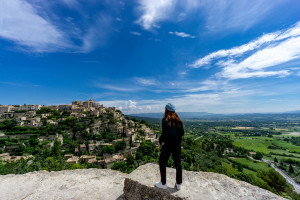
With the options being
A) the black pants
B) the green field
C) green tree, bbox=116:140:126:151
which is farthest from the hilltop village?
the green field

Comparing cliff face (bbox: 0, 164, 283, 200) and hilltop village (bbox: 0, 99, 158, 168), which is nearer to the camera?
cliff face (bbox: 0, 164, 283, 200)

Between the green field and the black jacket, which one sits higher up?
the black jacket

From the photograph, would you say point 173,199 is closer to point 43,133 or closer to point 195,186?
point 195,186

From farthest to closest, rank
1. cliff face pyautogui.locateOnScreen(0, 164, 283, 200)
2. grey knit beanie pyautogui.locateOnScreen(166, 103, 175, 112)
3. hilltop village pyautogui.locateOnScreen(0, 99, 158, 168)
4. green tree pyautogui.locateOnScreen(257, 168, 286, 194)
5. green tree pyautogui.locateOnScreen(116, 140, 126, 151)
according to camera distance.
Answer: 1. green tree pyautogui.locateOnScreen(116, 140, 126, 151)
2. hilltop village pyautogui.locateOnScreen(0, 99, 158, 168)
3. green tree pyautogui.locateOnScreen(257, 168, 286, 194)
4. grey knit beanie pyautogui.locateOnScreen(166, 103, 175, 112)
5. cliff face pyautogui.locateOnScreen(0, 164, 283, 200)

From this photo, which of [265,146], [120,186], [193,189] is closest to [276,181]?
[193,189]

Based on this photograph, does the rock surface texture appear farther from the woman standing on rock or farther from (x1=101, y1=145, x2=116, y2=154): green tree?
(x1=101, y1=145, x2=116, y2=154): green tree

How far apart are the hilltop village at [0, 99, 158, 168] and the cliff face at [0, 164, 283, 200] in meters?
24.8

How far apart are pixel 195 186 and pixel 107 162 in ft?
98.5

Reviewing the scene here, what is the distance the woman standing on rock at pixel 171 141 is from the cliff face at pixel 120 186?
0.71ft

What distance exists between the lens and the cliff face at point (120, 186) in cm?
247

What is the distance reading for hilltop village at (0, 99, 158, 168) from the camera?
95.4 feet

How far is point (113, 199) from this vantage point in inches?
120

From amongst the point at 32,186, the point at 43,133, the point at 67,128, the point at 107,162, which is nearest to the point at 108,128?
the point at 67,128

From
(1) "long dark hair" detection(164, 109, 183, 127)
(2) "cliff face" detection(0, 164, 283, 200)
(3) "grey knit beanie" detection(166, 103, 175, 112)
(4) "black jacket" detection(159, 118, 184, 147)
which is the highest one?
(3) "grey knit beanie" detection(166, 103, 175, 112)
